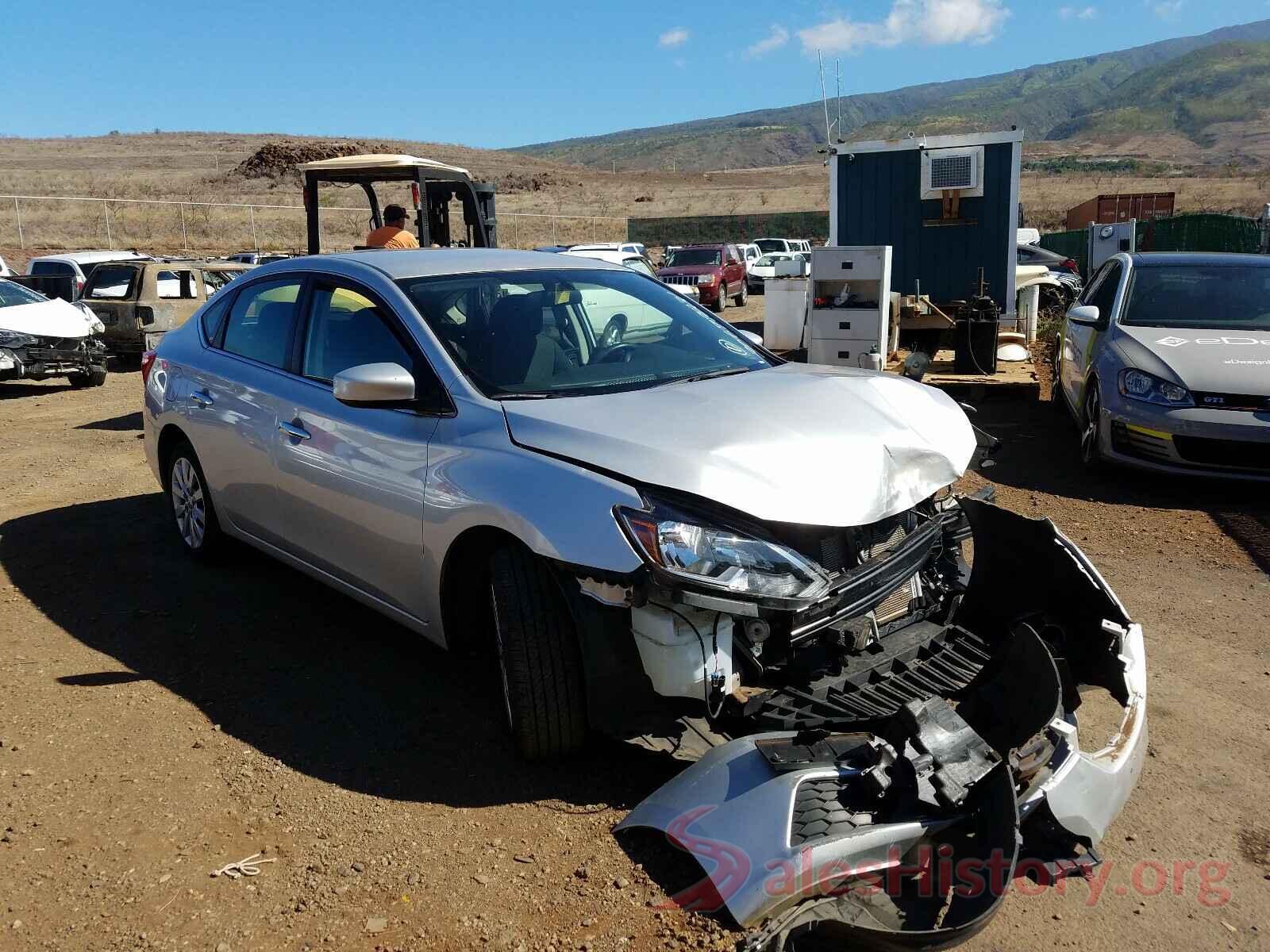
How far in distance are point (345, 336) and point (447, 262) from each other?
0.53 meters

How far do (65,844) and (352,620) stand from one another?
6.18ft

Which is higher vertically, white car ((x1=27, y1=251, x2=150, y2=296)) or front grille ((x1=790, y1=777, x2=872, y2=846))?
white car ((x1=27, y1=251, x2=150, y2=296))

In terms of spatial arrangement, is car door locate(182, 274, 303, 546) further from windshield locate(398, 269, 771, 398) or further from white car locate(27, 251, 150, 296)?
white car locate(27, 251, 150, 296)

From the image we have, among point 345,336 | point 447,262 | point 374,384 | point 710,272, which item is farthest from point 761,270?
point 374,384

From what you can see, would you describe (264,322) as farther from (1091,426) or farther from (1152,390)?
(1091,426)

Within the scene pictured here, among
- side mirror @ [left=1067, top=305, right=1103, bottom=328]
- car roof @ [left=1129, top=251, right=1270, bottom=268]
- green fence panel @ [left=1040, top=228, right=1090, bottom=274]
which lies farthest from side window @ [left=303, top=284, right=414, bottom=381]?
green fence panel @ [left=1040, top=228, right=1090, bottom=274]

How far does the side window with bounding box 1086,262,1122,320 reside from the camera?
8234 millimetres

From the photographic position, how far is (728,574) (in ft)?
9.91

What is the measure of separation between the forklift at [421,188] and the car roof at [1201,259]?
20.7ft

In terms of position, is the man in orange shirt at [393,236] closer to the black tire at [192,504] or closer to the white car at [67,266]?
the black tire at [192,504]

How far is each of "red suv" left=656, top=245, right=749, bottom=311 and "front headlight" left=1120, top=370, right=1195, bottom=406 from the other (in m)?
15.4

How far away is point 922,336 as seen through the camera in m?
12.6

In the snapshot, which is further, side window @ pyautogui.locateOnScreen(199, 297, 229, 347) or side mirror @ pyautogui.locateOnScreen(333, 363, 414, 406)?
side window @ pyautogui.locateOnScreen(199, 297, 229, 347)

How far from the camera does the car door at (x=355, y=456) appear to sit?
3857 millimetres
